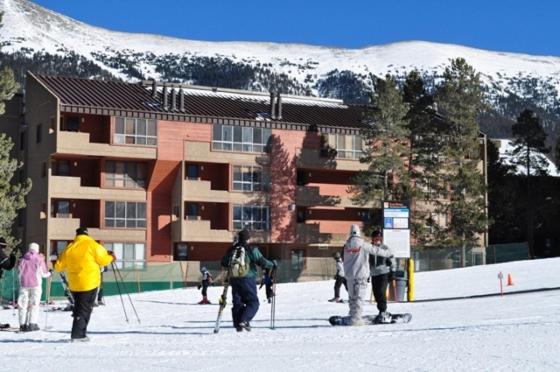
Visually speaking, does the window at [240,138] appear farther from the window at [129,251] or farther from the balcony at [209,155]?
the window at [129,251]

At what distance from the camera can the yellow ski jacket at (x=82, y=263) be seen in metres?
15.5

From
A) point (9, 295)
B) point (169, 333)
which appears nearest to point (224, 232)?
point (9, 295)

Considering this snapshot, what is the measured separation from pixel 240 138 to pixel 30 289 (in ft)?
145

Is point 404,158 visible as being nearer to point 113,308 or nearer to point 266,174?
point 266,174

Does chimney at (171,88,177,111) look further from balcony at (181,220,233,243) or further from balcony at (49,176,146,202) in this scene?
balcony at (181,220,233,243)

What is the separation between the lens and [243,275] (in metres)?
16.5

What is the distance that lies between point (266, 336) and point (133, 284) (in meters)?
32.6

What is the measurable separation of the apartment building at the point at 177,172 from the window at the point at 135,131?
6 centimetres

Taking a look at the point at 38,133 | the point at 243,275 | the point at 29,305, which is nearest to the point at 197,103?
the point at 38,133

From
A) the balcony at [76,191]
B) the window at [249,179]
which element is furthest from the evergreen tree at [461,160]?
the balcony at [76,191]

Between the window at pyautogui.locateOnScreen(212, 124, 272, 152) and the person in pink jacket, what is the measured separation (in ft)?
141

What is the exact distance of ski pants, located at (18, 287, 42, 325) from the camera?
18.8 metres

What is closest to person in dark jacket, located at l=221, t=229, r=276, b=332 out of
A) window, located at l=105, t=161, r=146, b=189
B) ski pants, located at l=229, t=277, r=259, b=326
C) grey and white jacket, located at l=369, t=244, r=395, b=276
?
ski pants, located at l=229, t=277, r=259, b=326

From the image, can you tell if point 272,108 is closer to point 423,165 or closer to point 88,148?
point 423,165
